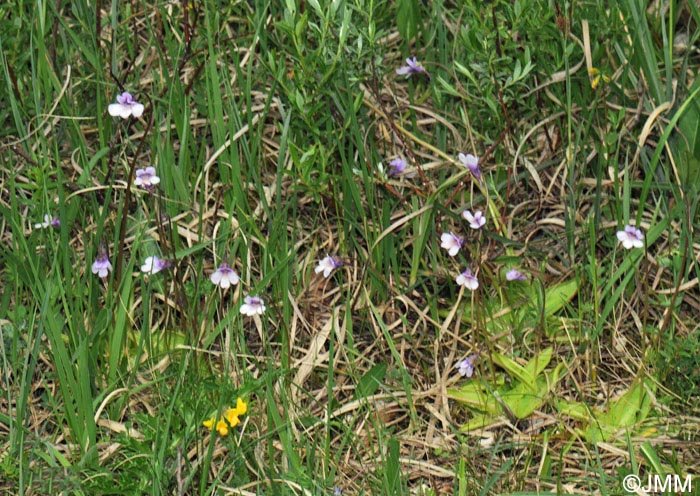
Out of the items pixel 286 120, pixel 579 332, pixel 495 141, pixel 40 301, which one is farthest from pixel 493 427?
pixel 40 301

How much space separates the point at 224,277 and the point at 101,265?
35 cm

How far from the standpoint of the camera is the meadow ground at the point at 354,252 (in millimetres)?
2381

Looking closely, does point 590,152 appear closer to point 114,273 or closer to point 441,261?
point 441,261

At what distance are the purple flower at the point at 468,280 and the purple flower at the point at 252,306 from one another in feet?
1.81

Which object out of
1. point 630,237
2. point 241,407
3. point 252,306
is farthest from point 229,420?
point 630,237

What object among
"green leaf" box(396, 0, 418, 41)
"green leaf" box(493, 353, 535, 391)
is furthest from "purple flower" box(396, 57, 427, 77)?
"green leaf" box(493, 353, 535, 391)

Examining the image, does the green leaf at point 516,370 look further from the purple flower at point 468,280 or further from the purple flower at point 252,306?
the purple flower at point 252,306

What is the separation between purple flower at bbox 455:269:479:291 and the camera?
260 cm

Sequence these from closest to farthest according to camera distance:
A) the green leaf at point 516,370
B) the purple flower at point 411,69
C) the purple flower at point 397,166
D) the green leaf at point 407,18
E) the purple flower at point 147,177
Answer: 1. the green leaf at point 516,370
2. the purple flower at point 147,177
3. the purple flower at point 397,166
4. the purple flower at point 411,69
5. the green leaf at point 407,18

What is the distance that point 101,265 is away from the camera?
8.72ft

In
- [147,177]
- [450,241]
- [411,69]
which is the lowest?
[450,241]

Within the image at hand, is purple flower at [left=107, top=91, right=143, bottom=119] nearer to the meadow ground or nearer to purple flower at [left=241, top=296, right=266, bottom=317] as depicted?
the meadow ground

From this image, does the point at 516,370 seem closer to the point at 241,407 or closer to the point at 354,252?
the point at 354,252

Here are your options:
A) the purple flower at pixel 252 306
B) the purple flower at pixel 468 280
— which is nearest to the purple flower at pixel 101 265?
the purple flower at pixel 252 306
